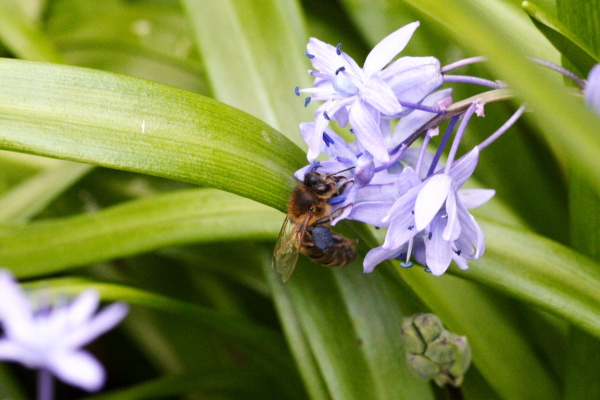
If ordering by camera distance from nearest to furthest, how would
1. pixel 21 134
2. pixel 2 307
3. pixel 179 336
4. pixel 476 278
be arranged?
pixel 2 307 → pixel 21 134 → pixel 476 278 → pixel 179 336

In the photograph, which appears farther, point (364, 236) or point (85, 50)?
point (85, 50)

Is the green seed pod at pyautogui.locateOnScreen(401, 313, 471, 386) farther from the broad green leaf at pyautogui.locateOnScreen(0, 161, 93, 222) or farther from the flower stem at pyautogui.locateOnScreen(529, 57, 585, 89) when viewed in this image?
the broad green leaf at pyautogui.locateOnScreen(0, 161, 93, 222)

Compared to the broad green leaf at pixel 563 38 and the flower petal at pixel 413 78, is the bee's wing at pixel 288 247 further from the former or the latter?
the broad green leaf at pixel 563 38

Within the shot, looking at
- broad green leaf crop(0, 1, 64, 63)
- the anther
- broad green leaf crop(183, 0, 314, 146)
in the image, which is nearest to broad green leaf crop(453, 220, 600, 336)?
the anther

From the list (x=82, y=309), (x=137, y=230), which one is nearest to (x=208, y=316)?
(x=137, y=230)

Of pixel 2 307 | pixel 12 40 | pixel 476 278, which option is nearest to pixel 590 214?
pixel 476 278

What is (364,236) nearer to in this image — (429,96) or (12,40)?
(429,96)
